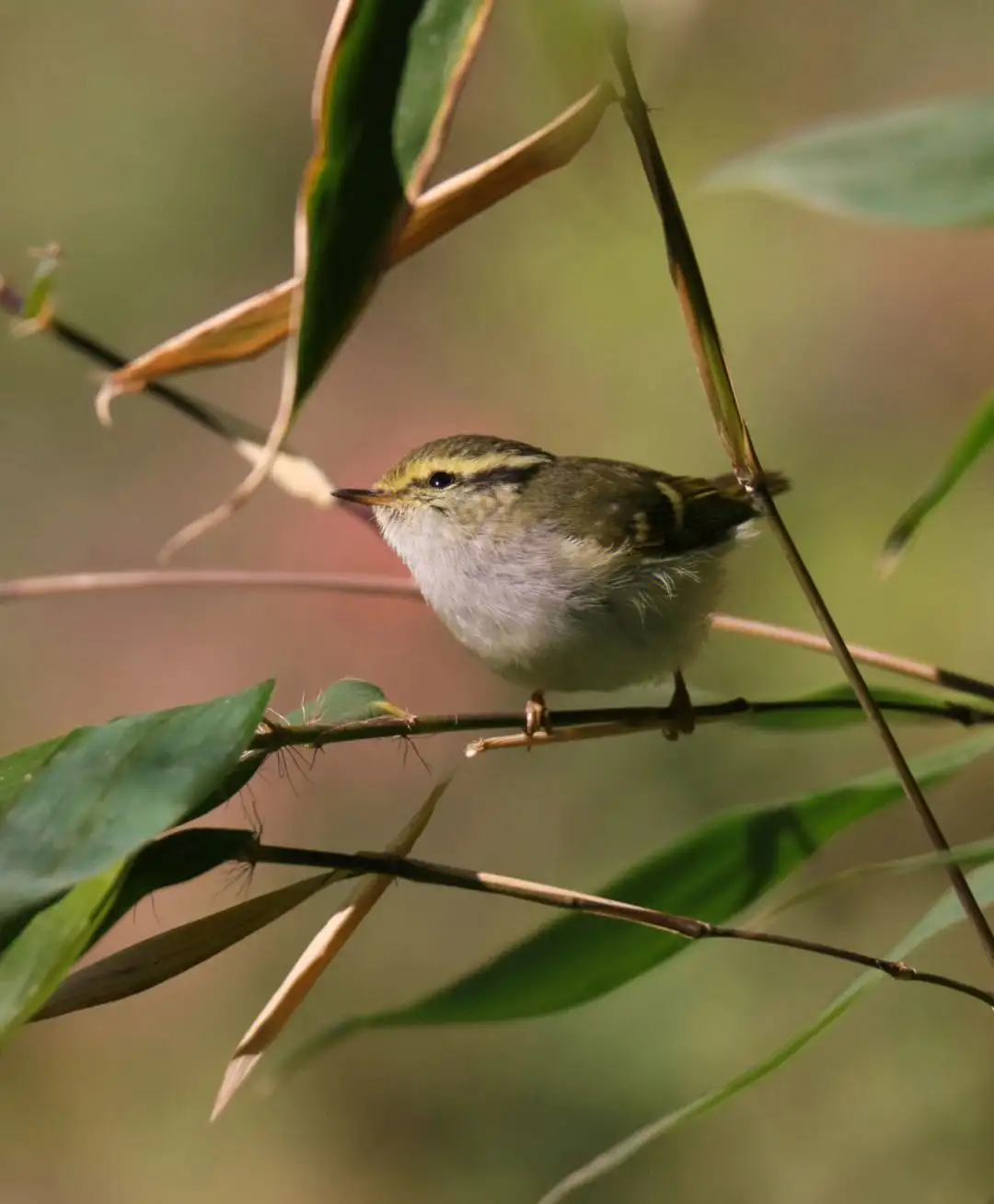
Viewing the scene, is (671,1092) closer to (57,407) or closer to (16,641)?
(16,641)

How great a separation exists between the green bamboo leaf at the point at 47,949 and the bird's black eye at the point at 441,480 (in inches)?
27.9

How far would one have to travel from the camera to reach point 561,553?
118 cm

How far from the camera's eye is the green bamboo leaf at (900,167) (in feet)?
1.92

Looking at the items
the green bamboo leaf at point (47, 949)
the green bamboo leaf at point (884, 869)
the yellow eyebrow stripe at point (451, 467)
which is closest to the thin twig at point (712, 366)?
the green bamboo leaf at point (884, 869)

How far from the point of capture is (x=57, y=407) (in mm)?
3229

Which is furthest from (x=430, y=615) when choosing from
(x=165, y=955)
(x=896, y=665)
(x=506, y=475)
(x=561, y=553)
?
(x=165, y=955)

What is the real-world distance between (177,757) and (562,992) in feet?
1.12

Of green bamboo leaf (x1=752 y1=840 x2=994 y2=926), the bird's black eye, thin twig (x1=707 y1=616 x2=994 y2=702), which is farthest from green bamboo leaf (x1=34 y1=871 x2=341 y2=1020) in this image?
the bird's black eye

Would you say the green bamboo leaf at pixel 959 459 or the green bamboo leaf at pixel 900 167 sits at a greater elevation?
the green bamboo leaf at pixel 900 167

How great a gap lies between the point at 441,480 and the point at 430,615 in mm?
1536

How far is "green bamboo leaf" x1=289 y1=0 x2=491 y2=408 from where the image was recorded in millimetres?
527

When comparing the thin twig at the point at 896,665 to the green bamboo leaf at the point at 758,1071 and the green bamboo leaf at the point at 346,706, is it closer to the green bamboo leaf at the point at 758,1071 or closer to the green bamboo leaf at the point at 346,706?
the green bamboo leaf at the point at 758,1071

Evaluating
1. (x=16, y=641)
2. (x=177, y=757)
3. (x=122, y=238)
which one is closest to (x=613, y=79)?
(x=177, y=757)

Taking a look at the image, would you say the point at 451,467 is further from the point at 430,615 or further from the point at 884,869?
the point at 430,615
